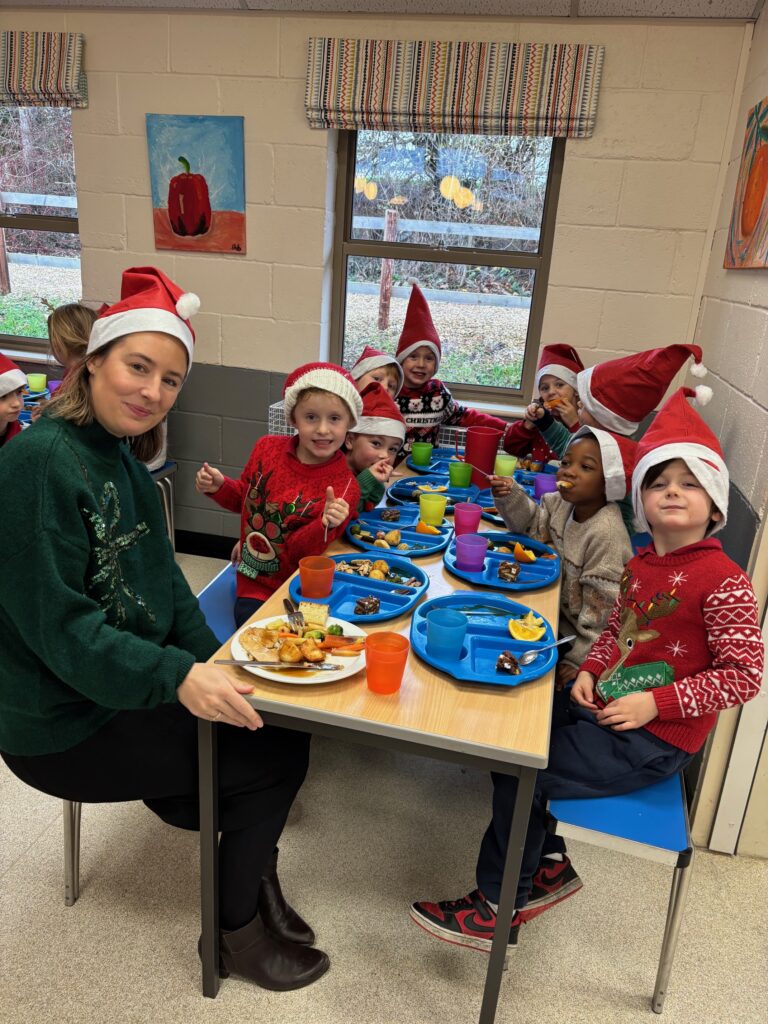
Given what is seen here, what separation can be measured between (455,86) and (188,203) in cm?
143

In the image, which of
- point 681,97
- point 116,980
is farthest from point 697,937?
point 681,97

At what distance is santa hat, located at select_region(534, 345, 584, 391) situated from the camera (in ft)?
9.98

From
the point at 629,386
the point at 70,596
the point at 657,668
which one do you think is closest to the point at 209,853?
the point at 70,596

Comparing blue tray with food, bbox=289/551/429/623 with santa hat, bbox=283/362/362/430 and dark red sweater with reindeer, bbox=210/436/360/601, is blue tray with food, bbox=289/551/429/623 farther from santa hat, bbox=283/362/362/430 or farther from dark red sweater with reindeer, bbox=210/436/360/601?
santa hat, bbox=283/362/362/430

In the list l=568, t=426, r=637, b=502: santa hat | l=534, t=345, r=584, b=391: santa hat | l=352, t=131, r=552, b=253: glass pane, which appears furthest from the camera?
l=352, t=131, r=552, b=253: glass pane

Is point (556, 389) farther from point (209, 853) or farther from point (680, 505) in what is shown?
point (209, 853)

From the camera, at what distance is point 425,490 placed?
259 cm

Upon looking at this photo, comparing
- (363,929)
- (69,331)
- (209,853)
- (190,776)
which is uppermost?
(69,331)

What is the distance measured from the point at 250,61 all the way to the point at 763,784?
3.67 meters

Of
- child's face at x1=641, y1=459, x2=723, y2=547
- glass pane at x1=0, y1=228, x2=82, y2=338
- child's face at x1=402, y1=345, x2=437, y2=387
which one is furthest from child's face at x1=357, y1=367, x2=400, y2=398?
glass pane at x1=0, y1=228, x2=82, y2=338

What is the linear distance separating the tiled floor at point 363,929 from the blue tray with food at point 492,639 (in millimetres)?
864

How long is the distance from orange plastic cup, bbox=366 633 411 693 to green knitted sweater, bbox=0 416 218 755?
0.36m

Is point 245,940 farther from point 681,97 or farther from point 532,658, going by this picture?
point 681,97

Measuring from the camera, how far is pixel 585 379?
2689 millimetres
